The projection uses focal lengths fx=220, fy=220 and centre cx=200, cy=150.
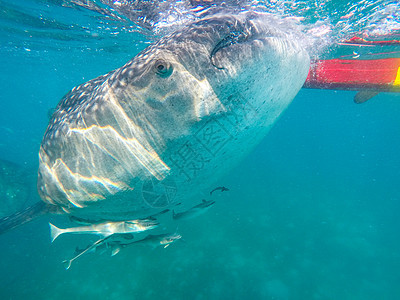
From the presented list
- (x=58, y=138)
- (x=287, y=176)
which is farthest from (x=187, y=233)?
(x=287, y=176)

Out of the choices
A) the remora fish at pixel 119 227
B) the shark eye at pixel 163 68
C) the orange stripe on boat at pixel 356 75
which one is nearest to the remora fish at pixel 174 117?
the shark eye at pixel 163 68

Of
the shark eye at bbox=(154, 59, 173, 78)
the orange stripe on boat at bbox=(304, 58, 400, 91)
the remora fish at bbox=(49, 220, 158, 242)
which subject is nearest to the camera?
the shark eye at bbox=(154, 59, 173, 78)

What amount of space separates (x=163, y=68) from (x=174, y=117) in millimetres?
351

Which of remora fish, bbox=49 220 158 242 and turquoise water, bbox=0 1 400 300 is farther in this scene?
turquoise water, bbox=0 1 400 300

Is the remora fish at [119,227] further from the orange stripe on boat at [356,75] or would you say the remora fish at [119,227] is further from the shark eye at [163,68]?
the orange stripe on boat at [356,75]

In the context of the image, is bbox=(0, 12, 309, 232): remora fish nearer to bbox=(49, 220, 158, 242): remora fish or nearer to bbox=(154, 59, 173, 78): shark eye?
bbox=(154, 59, 173, 78): shark eye

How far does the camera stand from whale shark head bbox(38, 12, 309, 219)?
1.61m

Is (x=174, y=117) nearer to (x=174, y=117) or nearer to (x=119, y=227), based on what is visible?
(x=174, y=117)

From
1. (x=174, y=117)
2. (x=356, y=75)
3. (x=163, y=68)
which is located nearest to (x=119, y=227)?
(x=174, y=117)

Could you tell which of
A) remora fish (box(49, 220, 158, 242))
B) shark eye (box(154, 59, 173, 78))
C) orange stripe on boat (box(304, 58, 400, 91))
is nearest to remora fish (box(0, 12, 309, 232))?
shark eye (box(154, 59, 173, 78))

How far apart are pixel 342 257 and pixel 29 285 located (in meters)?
12.5

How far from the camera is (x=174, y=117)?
161 cm

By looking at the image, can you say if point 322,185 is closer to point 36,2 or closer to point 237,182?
point 237,182

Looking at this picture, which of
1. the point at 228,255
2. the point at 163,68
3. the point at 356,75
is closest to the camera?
the point at 163,68
